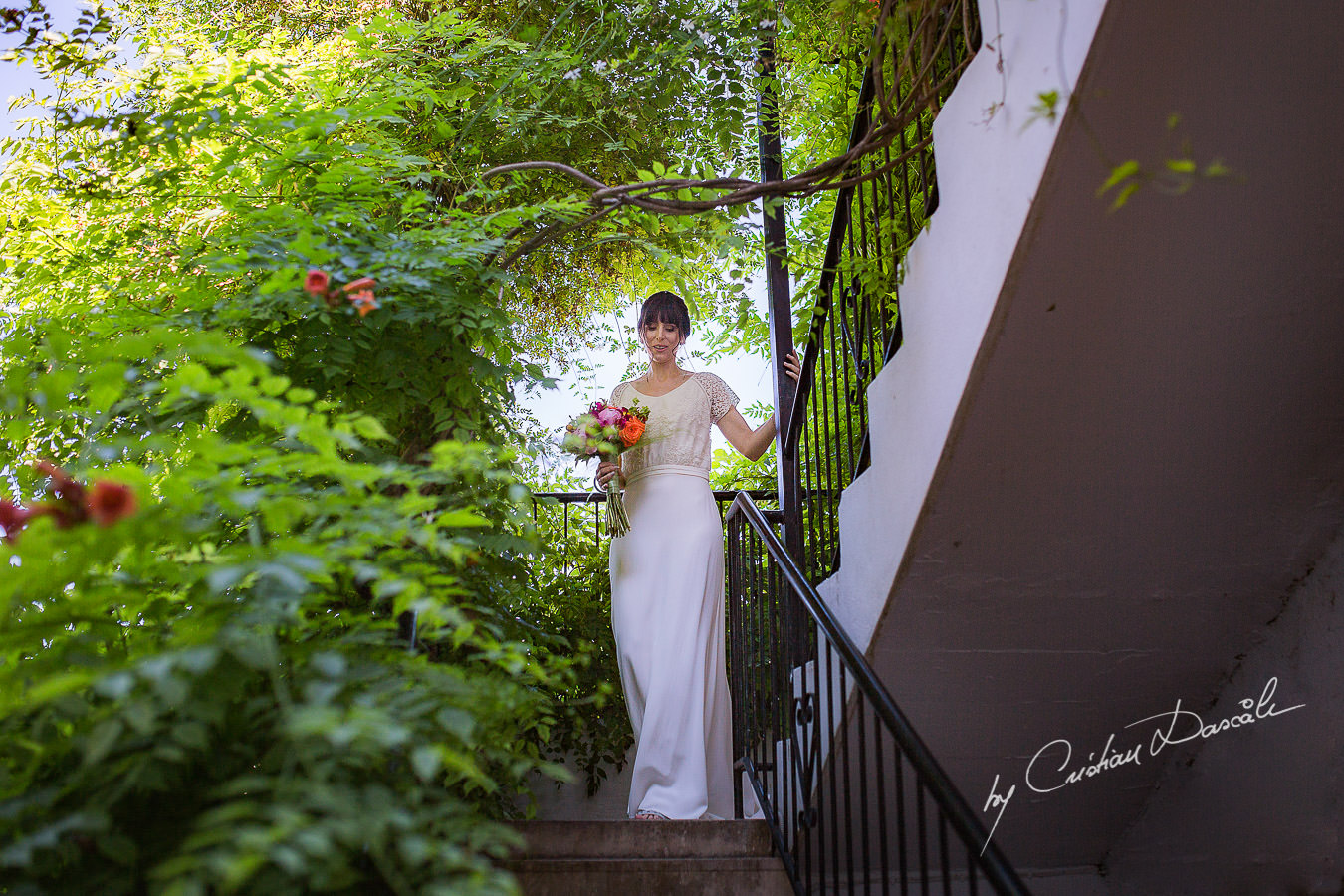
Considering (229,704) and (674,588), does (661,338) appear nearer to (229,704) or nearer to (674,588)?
(674,588)

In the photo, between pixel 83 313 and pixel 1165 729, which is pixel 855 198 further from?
pixel 83 313

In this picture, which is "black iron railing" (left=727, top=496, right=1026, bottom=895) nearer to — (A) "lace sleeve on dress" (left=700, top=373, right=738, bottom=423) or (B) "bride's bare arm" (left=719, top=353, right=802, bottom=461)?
(B) "bride's bare arm" (left=719, top=353, right=802, bottom=461)

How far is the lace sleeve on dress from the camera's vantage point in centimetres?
382

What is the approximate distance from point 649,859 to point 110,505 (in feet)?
6.34

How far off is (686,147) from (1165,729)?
10.5 feet

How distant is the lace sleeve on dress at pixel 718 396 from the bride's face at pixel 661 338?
7.1 inches

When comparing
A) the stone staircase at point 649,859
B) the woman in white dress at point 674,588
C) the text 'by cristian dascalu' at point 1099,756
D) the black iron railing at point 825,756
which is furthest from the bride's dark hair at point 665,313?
the text 'by cristian dascalu' at point 1099,756

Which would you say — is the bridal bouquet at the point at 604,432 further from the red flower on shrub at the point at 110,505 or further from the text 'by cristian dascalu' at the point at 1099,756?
the red flower on shrub at the point at 110,505

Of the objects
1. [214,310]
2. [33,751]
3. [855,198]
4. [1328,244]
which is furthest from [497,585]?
[1328,244]

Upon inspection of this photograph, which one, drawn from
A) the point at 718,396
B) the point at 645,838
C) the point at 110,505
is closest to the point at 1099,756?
the point at 645,838

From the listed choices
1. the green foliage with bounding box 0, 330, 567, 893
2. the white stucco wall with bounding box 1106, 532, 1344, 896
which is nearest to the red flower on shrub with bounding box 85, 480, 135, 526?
the green foliage with bounding box 0, 330, 567, 893

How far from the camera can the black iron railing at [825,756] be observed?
75.4 inches

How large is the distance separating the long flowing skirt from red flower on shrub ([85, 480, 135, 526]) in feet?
7.54

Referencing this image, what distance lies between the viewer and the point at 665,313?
385 centimetres
